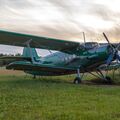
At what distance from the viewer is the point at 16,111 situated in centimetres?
774

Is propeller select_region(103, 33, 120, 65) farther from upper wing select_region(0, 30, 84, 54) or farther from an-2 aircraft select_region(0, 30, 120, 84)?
upper wing select_region(0, 30, 84, 54)

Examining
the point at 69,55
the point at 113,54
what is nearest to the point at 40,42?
the point at 69,55

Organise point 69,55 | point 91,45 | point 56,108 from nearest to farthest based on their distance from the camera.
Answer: point 56,108 < point 91,45 < point 69,55

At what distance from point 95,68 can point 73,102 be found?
11.3 m

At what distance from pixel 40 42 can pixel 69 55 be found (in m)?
2.03

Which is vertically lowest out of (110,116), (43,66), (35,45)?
(110,116)

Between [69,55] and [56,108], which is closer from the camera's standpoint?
[56,108]

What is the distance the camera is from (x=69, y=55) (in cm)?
2141

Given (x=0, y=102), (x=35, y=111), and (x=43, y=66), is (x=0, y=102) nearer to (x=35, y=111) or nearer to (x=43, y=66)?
(x=35, y=111)

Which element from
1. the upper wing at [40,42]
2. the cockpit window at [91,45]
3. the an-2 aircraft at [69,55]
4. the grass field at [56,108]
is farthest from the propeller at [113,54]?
the grass field at [56,108]

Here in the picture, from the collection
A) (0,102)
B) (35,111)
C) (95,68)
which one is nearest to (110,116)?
(35,111)

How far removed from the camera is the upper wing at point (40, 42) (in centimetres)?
1923

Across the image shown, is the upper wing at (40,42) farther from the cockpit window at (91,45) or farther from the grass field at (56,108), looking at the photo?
the grass field at (56,108)

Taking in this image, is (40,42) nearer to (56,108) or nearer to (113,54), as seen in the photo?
(113,54)
